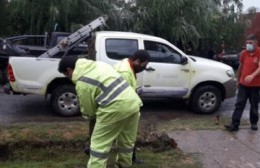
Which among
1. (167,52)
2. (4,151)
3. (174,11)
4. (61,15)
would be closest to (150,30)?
(174,11)

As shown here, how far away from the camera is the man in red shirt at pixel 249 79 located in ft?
25.0

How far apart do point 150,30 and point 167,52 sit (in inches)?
283

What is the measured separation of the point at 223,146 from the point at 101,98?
3105 millimetres

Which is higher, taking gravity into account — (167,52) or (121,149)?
(167,52)

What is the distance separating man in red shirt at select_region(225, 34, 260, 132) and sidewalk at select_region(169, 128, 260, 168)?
0.31 m

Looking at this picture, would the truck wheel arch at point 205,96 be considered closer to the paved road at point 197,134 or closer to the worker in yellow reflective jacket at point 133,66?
the paved road at point 197,134

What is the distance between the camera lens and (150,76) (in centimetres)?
926

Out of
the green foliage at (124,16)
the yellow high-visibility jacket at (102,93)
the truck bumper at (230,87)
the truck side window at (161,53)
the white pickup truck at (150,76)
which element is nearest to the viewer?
the yellow high-visibility jacket at (102,93)

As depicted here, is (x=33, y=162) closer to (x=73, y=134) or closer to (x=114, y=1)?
(x=73, y=134)

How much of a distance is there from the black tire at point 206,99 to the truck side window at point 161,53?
2.65 feet

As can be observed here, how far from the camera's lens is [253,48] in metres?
7.65

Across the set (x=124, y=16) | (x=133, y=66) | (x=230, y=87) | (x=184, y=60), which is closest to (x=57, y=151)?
(x=133, y=66)

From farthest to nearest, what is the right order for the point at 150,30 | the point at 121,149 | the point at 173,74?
1. the point at 150,30
2. the point at 173,74
3. the point at 121,149

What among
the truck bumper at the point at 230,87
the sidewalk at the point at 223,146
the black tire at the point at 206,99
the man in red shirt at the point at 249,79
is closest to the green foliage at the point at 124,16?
the truck bumper at the point at 230,87
